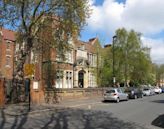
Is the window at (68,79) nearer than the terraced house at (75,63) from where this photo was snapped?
Yes

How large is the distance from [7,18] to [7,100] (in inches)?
268

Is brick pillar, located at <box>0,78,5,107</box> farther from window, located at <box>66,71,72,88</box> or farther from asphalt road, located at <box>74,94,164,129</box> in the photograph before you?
window, located at <box>66,71,72,88</box>

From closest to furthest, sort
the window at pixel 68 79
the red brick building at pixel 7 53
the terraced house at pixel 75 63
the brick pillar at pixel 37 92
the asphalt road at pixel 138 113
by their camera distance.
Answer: the asphalt road at pixel 138 113
the brick pillar at pixel 37 92
the window at pixel 68 79
the terraced house at pixel 75 63
the red brick building at pixel 7 53

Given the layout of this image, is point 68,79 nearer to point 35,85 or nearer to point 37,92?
point 37,92

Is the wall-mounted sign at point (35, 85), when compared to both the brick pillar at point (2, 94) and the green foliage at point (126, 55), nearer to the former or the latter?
the brick pillar at point (2, 94)

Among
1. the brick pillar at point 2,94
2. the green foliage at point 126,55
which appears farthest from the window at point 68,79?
the brick pillar at point 2,94

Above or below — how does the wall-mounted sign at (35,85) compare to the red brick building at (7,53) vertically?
below

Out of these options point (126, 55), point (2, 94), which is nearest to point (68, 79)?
point (126, 55)

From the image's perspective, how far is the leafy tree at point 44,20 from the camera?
27562mm

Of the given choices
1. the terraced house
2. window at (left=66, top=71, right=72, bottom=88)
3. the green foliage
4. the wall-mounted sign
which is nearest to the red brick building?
the terraced house

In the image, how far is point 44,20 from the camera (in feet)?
95.7

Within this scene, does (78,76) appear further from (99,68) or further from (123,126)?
(123,126)

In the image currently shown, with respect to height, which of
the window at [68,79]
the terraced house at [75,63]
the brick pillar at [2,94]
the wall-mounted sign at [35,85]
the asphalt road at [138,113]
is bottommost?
the asphalt road at [138,113]

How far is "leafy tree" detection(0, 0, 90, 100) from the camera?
2756 cm
